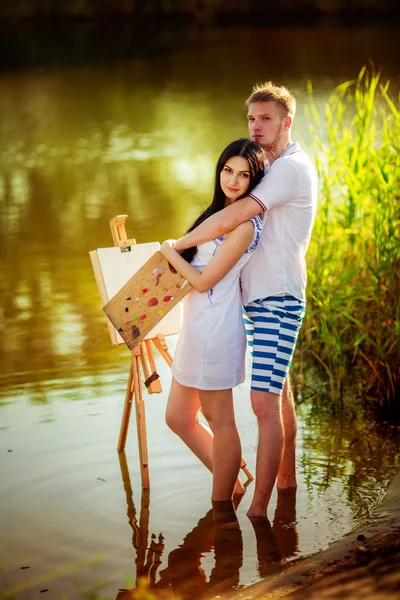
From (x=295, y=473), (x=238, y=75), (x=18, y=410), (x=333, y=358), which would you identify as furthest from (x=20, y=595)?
(x=238, y=75)

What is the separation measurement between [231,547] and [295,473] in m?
0.56

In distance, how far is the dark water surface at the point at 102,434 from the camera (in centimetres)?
338

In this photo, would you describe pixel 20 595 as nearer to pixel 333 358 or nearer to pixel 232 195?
pixel 232 195

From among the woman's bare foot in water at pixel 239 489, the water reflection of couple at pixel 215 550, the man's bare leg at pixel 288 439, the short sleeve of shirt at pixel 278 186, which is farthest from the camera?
the woman's bare foot in water at pixel 239 489

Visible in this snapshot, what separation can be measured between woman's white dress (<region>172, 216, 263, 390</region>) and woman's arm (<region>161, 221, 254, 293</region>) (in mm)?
51

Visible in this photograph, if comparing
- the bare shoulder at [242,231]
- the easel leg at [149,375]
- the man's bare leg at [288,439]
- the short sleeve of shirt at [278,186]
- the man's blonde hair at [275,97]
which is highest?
the man's blonde hair at [275,97]

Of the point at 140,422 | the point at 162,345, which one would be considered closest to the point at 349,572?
the point at 140,422

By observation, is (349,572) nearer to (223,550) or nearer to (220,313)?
(223,550)

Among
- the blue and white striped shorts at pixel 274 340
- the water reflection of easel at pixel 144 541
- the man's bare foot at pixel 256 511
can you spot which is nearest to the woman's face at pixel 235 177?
the blue and white striped shorts at pixel 274 340

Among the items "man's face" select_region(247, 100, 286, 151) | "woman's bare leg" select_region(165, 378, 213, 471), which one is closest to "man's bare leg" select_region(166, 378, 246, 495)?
"woman's bare leg" select_region(165, 378, 213, 471)

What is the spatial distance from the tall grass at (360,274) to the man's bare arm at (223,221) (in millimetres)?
1251

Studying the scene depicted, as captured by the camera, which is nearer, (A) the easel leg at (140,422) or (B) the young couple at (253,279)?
(B) the young couple at (253,279)

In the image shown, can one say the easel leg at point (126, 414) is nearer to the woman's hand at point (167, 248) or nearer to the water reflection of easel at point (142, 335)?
the water reflection of easel at point (142, 335)

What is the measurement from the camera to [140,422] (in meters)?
3.79
